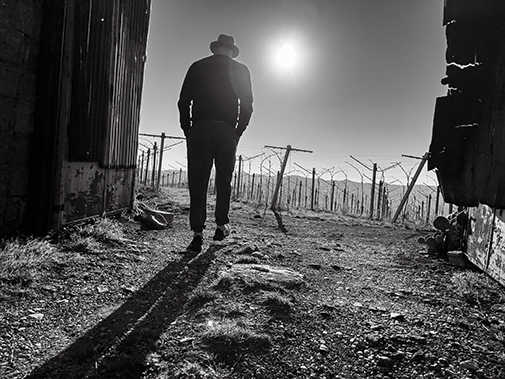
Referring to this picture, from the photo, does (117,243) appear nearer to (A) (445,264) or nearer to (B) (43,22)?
(B) (43,22)

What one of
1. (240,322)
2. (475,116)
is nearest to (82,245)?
(240,322)

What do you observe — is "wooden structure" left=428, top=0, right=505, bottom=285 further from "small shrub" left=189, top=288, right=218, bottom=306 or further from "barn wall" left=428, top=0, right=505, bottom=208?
"small shrub" left=189, top=288, right=218, bottom=306

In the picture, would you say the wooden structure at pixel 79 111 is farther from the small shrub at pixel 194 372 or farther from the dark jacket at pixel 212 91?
the small shrub at pixel 194 372

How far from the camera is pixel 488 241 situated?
250cm

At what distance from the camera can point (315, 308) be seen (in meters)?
1.68

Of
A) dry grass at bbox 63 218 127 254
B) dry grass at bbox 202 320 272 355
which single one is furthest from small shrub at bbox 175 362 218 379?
dry grass at bbox 63 218 127 254

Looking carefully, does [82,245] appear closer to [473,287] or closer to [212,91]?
[212,91]

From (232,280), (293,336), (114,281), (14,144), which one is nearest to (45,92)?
(14,144)

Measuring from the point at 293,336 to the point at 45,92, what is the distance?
2599 millimetres

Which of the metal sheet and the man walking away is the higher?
the man walking away

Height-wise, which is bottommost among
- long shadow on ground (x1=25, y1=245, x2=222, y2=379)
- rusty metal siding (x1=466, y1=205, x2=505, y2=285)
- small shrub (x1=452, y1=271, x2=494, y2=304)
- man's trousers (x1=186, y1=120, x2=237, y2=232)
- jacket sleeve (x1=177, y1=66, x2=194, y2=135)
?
long shadow on ground (x1=25, y1=245, x2=222, y2=379)

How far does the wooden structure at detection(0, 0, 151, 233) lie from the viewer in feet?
7.86

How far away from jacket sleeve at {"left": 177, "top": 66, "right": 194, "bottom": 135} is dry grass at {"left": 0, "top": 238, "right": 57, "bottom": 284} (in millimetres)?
1486

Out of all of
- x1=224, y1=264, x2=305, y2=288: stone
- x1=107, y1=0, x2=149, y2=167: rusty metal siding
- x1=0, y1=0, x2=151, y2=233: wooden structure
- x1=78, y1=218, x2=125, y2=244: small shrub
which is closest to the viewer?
x1=224, y1=264, x2=305, y2=288: stone
